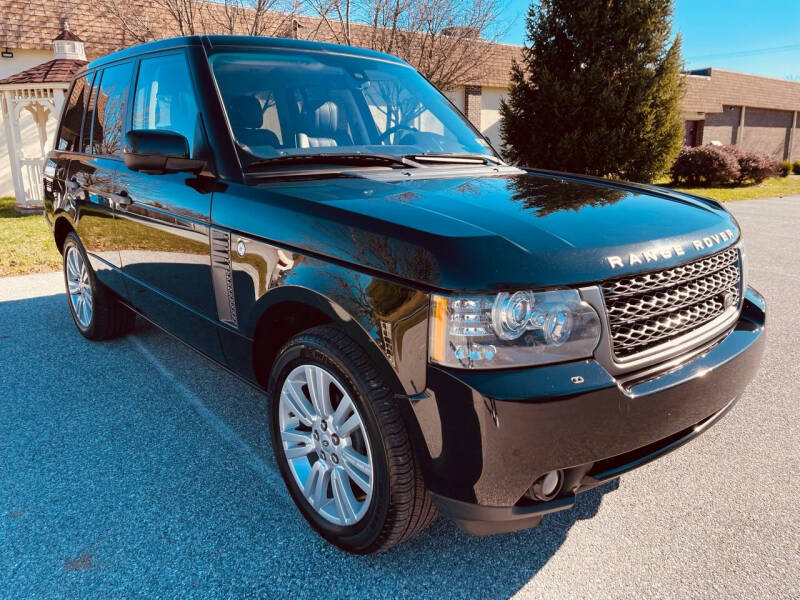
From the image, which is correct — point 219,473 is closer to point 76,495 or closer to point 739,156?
point 76,495

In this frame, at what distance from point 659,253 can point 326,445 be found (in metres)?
1.42

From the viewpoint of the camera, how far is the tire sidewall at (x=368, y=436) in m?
2.08

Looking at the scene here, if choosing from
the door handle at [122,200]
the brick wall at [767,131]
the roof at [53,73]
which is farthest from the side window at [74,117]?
the brick wall at [767,131]

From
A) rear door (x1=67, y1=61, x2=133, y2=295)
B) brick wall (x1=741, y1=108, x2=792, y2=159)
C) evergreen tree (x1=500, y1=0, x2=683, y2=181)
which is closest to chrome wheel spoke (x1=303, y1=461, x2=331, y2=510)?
rear door (x1=67, y1=61, x2=133, y2=295)

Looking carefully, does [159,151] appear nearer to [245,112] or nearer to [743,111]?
[245,112]

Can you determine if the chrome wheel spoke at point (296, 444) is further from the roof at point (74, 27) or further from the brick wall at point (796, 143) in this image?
the brick wall at point (796, 143)

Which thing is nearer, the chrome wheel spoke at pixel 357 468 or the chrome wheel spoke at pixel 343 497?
the chrome wheel spoke at pixel 357 468

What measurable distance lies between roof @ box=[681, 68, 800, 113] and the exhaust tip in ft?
99.7

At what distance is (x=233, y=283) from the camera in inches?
105

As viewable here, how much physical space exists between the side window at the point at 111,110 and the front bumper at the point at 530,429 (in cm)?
297

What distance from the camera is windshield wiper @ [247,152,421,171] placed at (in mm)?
2771

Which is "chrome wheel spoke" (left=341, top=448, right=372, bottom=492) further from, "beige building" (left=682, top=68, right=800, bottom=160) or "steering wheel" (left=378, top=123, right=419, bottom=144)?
"beige building" (left=682, top=68, right=800, bottom=160)

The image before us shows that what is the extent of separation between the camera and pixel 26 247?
28.5 feet

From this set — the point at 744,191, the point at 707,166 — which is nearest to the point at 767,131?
the point at 707,166
